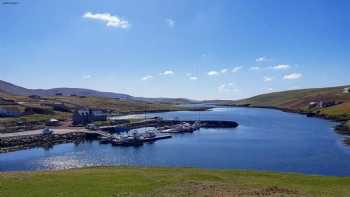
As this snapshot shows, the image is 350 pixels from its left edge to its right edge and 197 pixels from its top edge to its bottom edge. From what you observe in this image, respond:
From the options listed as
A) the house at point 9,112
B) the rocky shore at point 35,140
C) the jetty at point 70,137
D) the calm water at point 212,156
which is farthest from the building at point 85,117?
the calm water at point 212,156

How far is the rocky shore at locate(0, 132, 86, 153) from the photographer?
98062 millimetres

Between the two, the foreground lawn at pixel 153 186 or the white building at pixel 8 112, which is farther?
the white building at pixel 8 112

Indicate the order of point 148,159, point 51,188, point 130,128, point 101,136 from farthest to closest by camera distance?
point 130,128, point 101,136, point 148,159, point 51,188

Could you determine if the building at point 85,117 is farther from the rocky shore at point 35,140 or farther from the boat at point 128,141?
the boat at point 128,141

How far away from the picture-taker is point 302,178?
134 ft

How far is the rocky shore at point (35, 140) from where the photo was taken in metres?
98.1

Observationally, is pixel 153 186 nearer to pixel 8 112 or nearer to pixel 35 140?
pixel 35 140

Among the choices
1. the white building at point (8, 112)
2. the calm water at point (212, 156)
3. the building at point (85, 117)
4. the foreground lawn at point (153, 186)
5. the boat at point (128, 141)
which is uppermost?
the white building at point (8, 112)

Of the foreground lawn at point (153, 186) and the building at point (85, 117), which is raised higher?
the building at point (85, 117)

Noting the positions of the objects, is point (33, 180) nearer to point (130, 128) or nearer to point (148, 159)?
point (148, 159)

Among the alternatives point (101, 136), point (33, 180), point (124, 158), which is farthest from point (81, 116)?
point (33, 180)

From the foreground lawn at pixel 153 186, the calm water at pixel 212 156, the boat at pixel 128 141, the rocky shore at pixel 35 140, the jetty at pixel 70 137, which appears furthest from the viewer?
the boat at pixel 128 141

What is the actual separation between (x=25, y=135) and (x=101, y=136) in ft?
69.2

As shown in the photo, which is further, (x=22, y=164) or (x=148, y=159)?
(x=148, y=159)
